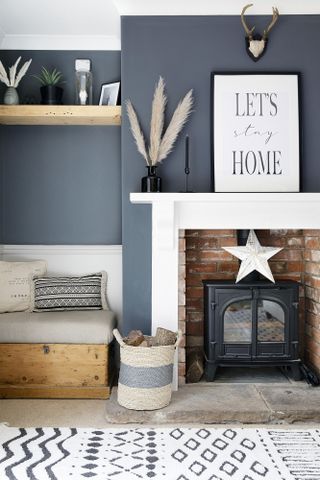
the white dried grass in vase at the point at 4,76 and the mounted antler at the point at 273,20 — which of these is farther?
the white dried grass in vase at the point at 4,76

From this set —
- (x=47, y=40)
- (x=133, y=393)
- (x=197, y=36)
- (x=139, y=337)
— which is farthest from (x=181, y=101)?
(x=133, y=393)

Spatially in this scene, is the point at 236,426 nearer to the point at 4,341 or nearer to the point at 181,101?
the point at 4,341

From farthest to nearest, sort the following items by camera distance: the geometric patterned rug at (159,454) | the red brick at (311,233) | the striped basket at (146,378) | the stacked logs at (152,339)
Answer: the red brick at (311,233) → the stacked logs at (152,339) → the striped basket at (146,378) → the geometric patterned rug at (159,454)

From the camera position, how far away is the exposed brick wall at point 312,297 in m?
3.24

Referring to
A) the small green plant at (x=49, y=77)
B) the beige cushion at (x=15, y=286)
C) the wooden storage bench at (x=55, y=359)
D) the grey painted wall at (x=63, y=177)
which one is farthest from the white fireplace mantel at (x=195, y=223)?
the small green plant at (x=49, y=77)

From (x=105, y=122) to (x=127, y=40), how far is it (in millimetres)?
603

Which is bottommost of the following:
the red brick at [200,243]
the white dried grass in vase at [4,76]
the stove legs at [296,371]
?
the stove legs at [296,371]

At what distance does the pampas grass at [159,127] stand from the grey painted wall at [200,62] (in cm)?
8

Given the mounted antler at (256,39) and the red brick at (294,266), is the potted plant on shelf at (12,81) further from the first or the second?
the red brick at (294,266)

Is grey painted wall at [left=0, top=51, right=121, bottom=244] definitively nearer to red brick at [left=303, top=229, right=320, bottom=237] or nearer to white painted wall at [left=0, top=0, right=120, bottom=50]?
white painted wall at [left=0, top=0, right=120, bottom=50]

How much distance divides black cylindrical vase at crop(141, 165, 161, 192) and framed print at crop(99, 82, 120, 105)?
687 millimetres

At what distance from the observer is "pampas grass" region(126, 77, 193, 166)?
10.1ft

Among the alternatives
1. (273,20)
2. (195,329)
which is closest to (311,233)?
(195,329)

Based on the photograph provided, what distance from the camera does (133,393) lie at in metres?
2.82
